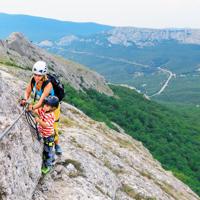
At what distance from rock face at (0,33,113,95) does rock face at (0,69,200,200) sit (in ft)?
186

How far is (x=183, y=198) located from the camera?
110ft

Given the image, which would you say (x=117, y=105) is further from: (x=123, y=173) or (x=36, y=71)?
(x=36, y=71)

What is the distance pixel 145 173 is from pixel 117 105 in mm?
98595

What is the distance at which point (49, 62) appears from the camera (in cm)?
11069

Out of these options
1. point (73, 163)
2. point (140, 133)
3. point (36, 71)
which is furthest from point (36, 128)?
point (140, 133)

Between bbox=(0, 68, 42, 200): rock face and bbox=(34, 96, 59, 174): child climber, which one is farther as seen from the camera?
bbox=(34, 96, 59, 174): child climber

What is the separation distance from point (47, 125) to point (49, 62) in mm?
93540

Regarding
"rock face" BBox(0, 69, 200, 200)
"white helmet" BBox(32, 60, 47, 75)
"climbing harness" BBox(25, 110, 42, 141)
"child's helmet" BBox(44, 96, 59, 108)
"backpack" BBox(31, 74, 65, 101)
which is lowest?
"rock face" BBox(0, 69, 200, 200)

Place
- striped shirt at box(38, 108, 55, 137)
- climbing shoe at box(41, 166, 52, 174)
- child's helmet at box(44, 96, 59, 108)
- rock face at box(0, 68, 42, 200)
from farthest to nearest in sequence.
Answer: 1. climbing shoe at box(41, 166, 52, 174)
2. striped shirt at box(38, 108, 55, 137)
3. child's helmet at box(44, 96, 59, 108)
4. rock face at box(0, 68, 42, 200)

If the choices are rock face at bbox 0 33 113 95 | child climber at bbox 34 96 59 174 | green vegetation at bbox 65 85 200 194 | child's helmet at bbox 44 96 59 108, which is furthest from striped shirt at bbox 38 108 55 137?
green vegetation at bbox 65 85 200 194

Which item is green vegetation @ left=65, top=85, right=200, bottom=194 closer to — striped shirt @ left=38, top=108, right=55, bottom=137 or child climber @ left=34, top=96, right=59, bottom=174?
child climber @ left=34, top=96, right=59, bottom=174

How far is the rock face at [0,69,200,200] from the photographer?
603 inches

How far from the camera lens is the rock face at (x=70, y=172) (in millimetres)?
15320

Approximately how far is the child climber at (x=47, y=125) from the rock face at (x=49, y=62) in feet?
210
